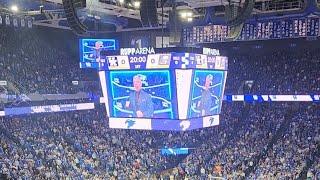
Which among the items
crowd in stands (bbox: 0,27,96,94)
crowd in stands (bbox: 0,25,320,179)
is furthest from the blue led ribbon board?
crowd in stands (bbox: 0,27,96,94)

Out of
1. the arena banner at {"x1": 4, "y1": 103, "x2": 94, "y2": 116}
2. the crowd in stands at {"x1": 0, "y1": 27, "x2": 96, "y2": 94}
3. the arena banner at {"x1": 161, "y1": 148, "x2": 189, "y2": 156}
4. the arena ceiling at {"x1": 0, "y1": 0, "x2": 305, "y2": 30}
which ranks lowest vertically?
the arena banner at {"x1": 161, "y1": 148, "x2": 189, "y2": 156}

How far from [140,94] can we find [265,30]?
9206 millimetres

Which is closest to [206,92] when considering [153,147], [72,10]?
[72,10]

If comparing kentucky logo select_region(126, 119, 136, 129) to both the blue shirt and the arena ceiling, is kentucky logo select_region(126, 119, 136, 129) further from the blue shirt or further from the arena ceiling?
the arena ceiling

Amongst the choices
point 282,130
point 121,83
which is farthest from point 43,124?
point 282,130

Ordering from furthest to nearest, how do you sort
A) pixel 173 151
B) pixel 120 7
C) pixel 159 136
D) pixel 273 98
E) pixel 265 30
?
pixel 159 136 → pixel 173 151 → pixel 273 98 → pixel 120 7 → pixel 265 30

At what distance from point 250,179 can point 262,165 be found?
0.95 meters

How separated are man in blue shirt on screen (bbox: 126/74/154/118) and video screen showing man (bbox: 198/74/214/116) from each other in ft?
5.17

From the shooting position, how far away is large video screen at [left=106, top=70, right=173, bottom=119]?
15.3m

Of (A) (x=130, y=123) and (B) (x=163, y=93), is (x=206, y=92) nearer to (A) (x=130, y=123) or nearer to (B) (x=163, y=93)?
(B) (x=163, y=93)

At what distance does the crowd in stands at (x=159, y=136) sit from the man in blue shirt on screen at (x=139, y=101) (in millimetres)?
6130

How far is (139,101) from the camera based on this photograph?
51.4 feet

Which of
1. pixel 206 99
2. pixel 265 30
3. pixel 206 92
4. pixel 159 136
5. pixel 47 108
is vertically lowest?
pixel 159 136

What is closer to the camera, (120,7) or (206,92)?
(206,92)
